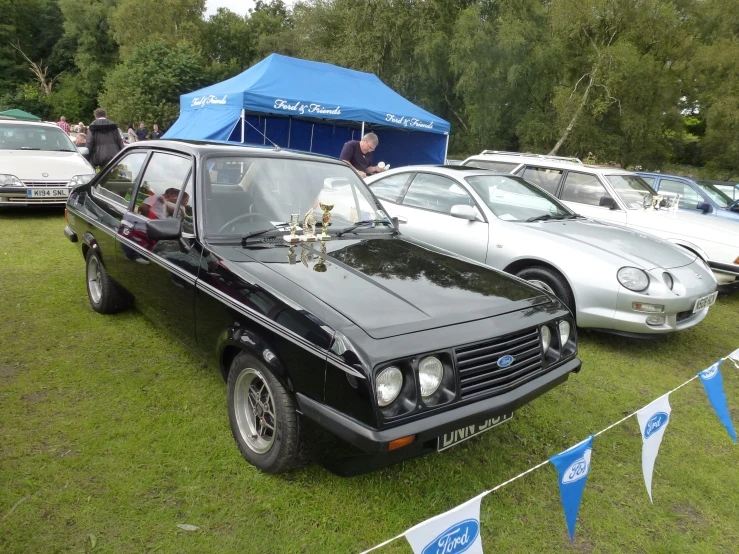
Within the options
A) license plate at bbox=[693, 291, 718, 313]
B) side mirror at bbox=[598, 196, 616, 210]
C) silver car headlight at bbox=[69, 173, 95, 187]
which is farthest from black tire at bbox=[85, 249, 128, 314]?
side mirror at bbox=[598, 196, 616, 210]

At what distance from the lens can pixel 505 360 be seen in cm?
242

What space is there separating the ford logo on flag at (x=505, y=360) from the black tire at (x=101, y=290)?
3.33m

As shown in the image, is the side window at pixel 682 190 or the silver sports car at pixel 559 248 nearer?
the silver sports car at pixel 559 248

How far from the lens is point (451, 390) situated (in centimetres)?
223

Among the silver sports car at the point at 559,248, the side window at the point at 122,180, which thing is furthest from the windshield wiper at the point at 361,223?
the side window at the point at 122,180

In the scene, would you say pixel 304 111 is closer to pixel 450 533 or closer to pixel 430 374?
pixel 430 374

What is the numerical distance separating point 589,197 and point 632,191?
72cm

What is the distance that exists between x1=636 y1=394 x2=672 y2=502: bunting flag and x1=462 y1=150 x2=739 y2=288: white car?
4.61m

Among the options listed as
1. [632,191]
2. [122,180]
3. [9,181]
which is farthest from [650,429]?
[9,181]

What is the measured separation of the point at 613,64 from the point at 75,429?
23689 mm

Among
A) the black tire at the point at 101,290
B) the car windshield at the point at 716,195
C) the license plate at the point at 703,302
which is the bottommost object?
the black tire at the point at 101,290

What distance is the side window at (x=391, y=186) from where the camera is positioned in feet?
20.3

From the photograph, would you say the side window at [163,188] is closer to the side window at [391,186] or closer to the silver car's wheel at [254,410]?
the silver car's wheel at [254,410]

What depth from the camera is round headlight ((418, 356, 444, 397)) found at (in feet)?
7.14
